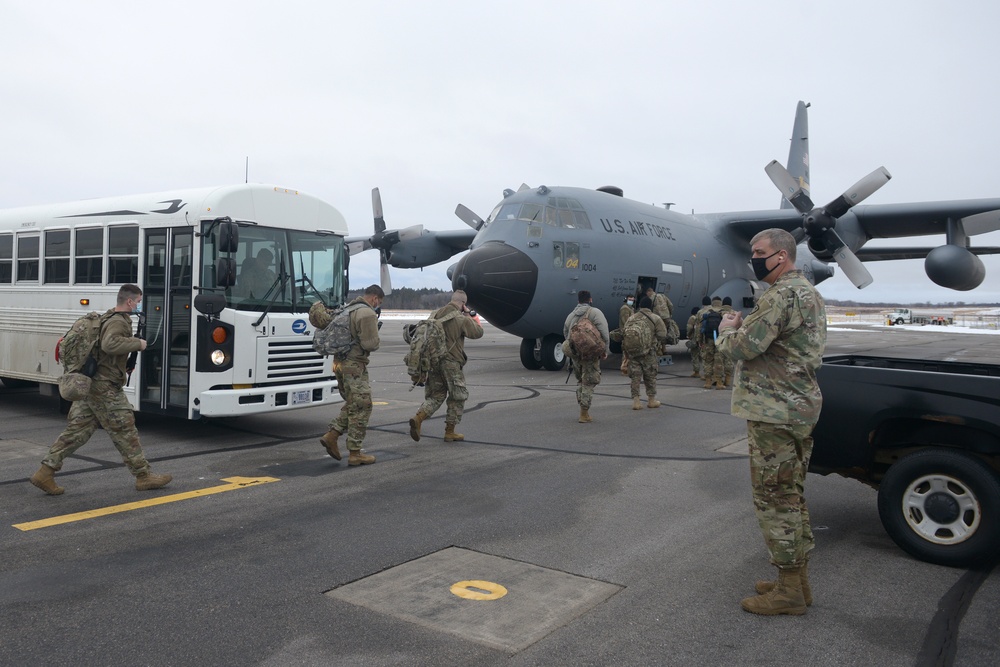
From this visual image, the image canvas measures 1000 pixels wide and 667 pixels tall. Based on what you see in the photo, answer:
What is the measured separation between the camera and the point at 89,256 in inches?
372

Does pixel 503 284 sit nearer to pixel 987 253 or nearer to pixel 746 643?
pixel 746 643

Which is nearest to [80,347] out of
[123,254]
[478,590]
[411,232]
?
[123,254]

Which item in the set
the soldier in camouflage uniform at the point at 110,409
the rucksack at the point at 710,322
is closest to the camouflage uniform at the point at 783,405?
Answer: the soldier in camouflage uniform at the point at 110,409

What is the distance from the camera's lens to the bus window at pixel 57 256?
9750 mm

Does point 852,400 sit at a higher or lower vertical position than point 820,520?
higher

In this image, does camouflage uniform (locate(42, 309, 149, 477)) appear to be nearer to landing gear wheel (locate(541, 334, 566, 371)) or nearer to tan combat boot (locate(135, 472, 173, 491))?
tan combat boot (locate(135, 472, 173, 491))

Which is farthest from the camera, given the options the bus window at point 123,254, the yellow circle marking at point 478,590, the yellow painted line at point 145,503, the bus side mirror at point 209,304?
Answer: the bus window at point 123,254

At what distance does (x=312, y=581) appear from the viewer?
438 centimetres

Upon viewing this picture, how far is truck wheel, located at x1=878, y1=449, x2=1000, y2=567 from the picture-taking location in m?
4.53

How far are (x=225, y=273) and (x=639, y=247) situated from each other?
11933 millimetres

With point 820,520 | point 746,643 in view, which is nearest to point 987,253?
point 820,520

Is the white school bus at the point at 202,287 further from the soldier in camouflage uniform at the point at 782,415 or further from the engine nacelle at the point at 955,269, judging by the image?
the engine nacelle at the point at 955,269

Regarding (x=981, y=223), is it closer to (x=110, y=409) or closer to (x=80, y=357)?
(x=110, y=409)

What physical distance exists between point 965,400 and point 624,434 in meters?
5.19
